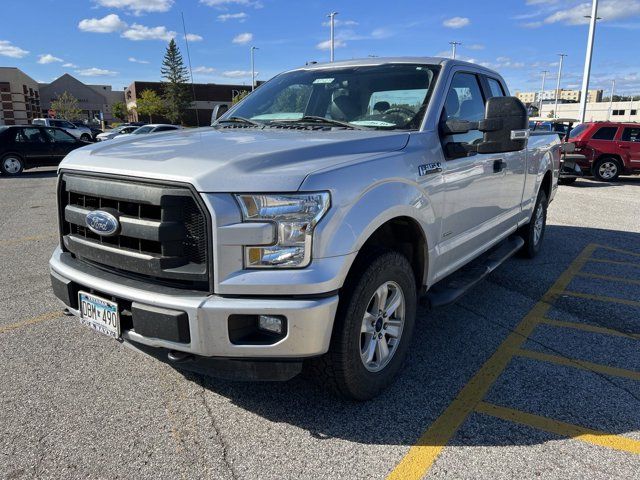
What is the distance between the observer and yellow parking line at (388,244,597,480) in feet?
8.03

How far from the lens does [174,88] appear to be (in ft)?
230

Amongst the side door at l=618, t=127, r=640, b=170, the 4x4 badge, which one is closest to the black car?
the 4x4 badge

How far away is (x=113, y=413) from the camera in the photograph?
2.85 m

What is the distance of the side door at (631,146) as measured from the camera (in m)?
15.3

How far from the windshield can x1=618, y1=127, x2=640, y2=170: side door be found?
14407 millimetres

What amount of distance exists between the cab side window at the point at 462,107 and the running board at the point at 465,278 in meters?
0.97

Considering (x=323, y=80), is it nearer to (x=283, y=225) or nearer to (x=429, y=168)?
(x=429, y=168)

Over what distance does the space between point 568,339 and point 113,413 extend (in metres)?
3.33

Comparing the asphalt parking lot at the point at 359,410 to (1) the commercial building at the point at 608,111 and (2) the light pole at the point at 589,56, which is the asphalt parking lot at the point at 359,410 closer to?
(2) the light pole at the point at 589,56

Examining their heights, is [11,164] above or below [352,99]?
below

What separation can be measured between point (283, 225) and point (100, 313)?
1195mm

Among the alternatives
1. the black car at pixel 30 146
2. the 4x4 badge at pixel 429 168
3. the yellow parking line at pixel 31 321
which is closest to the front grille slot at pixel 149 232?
the 4x4 badge at pixel 429 168

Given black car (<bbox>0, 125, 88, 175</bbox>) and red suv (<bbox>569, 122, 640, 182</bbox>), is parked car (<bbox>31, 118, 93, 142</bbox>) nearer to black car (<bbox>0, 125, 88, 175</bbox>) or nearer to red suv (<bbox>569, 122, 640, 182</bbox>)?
black car (<bbox>0, 125, 88, 175</bbox>)

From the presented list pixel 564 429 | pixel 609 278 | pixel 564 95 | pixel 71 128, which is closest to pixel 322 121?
pixel 564 429
